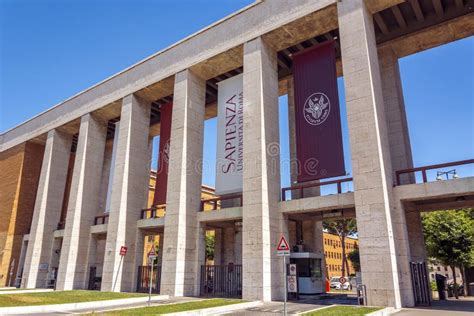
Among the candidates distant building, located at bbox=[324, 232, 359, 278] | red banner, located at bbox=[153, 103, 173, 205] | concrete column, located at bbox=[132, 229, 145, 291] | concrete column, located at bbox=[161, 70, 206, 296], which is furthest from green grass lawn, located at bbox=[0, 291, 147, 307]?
distant building, located at bbox=[324, 232, 359, 278]

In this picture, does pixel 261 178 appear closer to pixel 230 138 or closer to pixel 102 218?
pixel 230 138

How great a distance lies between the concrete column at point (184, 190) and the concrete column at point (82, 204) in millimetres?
10170

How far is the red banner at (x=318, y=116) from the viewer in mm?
19094

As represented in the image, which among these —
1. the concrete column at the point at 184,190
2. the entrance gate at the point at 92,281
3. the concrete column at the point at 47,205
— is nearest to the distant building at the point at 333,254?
the entrance gate at the point at 92,281

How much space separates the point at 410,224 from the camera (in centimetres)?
1959

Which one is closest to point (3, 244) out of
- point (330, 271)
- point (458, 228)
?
point (458, 228)

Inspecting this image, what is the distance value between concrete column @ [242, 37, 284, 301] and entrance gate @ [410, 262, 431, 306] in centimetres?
645

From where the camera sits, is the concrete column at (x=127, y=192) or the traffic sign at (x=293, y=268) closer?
the traffic sign at (x=293, y=268)

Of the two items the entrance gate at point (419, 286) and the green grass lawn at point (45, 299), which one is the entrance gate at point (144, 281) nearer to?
the green grass lawn at point (45, 299)

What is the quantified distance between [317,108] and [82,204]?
20516 mm

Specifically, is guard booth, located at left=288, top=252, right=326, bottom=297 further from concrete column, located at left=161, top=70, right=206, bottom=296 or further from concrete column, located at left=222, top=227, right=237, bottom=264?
concrete column, located at left=222, top=227, right=237, bottom=264

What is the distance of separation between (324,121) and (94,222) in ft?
68.8

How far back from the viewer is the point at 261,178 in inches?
769

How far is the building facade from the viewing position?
54.5 ft
